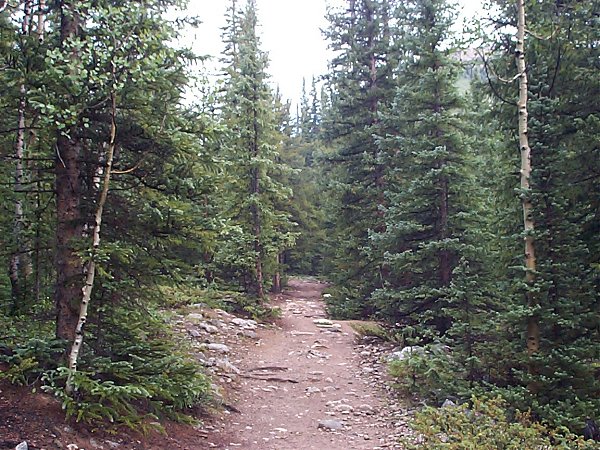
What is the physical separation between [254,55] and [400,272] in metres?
8.94

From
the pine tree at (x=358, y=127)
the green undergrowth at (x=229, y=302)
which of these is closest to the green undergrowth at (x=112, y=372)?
the green undergrowth at (x=229, y=302)

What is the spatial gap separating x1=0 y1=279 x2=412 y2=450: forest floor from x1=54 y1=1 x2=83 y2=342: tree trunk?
98cm

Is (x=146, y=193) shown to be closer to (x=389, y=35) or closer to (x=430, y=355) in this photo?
(x=430, y=355)

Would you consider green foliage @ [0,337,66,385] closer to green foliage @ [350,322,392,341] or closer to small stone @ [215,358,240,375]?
small stone @ [215,358,240,375]

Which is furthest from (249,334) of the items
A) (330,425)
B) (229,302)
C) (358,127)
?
(358,127)

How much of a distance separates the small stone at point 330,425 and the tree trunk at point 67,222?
3914mm

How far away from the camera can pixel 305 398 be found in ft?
28.6

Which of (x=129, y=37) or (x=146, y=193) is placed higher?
(x=129, y=37)

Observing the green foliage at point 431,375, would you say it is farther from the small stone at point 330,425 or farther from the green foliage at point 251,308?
the green foliage at point 251,308

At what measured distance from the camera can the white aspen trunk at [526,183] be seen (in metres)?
6.72

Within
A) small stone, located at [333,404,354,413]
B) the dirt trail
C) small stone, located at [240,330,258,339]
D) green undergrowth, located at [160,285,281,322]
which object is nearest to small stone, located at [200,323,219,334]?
small stone, located at [240,330,258,339]

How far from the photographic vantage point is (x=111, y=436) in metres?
5.34

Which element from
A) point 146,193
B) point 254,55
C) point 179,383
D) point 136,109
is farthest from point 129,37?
point 254,55

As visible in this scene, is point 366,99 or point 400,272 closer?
point 400,272
